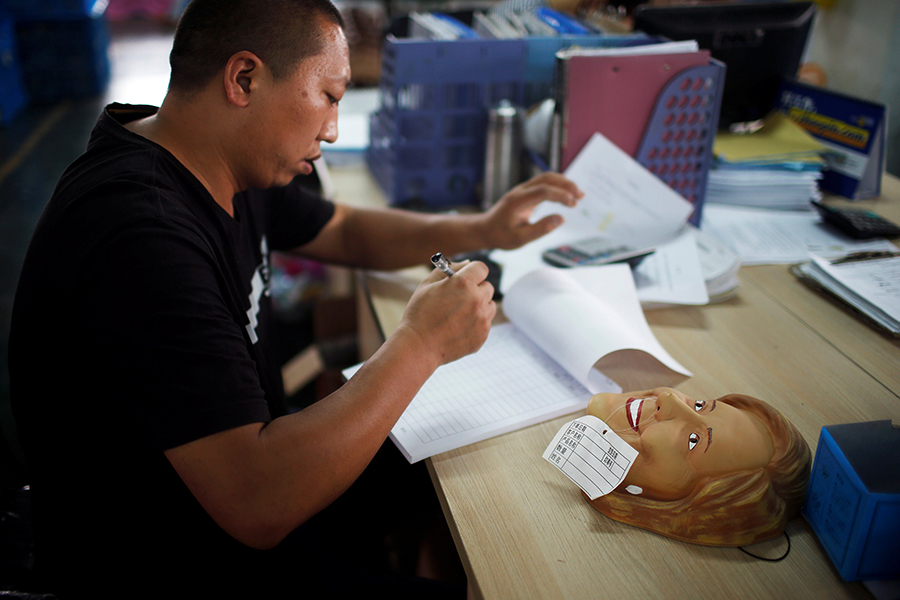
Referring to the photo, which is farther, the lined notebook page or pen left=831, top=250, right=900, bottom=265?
pen left=831, top=250, right=900, bottom=265

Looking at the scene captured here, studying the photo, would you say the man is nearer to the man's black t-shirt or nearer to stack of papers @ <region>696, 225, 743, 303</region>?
the man's black t-shirt

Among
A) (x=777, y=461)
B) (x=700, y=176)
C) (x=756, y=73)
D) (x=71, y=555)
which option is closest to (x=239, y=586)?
(x=71, y=555)

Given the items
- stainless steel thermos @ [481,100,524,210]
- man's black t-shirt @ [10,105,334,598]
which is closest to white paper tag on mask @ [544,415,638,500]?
man's black t-shirt @ [10,105,334,598]

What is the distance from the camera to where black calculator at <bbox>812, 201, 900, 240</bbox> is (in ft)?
4.39

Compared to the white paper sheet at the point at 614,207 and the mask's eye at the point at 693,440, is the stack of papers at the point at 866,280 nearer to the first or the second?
the white paper sheet at the point at 614,207

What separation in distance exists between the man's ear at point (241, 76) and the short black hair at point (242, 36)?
0.01 metres

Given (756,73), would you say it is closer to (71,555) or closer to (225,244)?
(225,244)

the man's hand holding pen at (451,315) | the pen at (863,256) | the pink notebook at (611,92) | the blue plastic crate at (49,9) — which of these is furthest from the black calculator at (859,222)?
the blue plastic crate at (49,9)

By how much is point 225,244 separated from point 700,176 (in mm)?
1035

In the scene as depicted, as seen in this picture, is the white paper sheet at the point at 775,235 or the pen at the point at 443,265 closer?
the pen at the point at 443,265

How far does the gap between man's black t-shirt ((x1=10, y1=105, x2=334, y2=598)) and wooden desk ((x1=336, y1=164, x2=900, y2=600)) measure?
28 cm

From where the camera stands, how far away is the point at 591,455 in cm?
72

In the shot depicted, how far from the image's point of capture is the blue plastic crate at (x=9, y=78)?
4195 mm

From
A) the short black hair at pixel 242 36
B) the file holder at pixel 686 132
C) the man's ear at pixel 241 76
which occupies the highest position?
the short black hair at pixel 242 36
